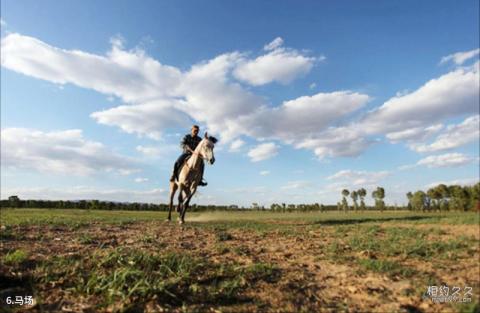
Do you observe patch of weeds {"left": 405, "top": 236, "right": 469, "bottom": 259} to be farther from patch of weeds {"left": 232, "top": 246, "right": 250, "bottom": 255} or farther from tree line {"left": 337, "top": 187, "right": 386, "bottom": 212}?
tree line {"left": 337, "top": 187, "right": 386, "bottom": 212}

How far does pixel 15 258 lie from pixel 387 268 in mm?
7246

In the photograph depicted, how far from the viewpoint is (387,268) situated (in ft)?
20.2

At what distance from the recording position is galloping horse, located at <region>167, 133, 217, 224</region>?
14.0 m

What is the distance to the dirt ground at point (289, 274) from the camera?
4879mm

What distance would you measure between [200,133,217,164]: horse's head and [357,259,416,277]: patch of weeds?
838 cm

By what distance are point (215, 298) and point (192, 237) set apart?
481 cm

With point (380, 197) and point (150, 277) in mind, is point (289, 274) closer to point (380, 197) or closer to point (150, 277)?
point (150, 277)

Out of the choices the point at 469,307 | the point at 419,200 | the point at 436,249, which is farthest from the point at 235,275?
the point at 419,200

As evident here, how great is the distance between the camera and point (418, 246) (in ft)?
24.8

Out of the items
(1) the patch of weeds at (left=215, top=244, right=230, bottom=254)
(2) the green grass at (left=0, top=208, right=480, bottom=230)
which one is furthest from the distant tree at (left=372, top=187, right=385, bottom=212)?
(1) the patch of weeds at (left=215, top=244, right=230, bottom=254)

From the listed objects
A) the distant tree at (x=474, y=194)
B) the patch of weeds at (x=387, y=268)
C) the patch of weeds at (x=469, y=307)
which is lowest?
the patch of weeds at (x=469, y=307)

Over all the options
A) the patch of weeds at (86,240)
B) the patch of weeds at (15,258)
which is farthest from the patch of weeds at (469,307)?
the patch of weeds at (86,240)

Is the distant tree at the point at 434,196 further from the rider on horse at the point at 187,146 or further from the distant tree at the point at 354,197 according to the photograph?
the rider on horse at the point at 187,146

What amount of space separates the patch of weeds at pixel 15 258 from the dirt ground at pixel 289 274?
155 mm
